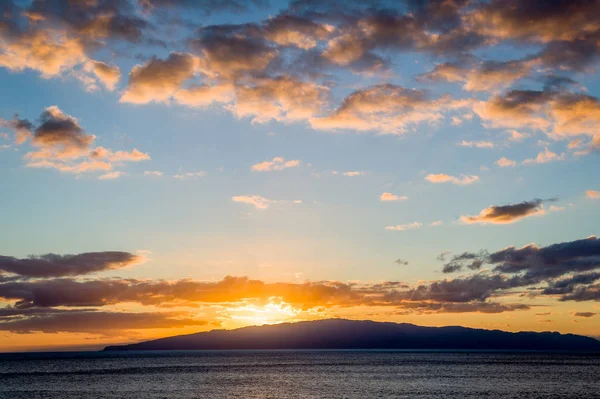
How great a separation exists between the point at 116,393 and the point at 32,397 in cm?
1771

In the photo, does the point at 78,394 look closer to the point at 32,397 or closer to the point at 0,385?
the point at 32,397

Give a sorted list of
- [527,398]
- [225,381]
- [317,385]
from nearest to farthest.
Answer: [527,398] → [317,385] → [225,381]

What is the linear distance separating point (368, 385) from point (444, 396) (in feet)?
97.9

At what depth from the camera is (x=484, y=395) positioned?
4678 inches

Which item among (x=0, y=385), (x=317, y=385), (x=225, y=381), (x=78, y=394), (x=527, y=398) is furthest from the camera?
(x=225, y=381)

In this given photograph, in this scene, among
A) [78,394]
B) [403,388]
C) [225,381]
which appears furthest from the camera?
[225,381]

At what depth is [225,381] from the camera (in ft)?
538

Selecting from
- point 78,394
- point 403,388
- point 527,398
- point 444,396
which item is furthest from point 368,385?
point 78,394

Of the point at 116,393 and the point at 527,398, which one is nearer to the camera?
the point at 527,398

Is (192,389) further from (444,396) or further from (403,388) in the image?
(444,396)

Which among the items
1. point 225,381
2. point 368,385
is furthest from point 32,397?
point 368,385

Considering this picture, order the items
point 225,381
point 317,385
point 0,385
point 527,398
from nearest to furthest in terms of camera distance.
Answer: point 527,398
point 317,385
point 0,385
point 225,381

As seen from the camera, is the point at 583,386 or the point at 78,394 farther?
the point at 583,386

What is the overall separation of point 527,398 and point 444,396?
16460mm
